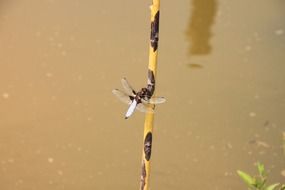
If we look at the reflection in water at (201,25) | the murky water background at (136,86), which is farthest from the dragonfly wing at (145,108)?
the reflection in water at (201,25)

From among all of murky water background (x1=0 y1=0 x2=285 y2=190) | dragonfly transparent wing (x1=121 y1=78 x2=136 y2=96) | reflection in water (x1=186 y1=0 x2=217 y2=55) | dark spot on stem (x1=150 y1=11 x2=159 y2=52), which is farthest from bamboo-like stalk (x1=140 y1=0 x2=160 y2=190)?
reflection in water (x1=186 y1=0 x2=217 y2=55)

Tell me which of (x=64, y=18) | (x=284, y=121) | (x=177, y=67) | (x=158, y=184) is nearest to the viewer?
(x=158, y=184)

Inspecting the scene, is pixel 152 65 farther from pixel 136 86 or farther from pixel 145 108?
pixel 136 86

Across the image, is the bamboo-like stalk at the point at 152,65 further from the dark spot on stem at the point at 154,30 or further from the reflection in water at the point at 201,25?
the reflection in water at the point at 201,25

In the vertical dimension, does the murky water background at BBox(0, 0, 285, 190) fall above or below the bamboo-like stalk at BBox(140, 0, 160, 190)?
below

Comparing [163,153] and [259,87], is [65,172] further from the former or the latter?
[259,87]

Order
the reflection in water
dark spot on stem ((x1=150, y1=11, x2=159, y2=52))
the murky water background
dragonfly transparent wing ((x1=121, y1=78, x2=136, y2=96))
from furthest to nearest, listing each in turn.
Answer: the reflection in water
the murky water background
dragonfly transparent wing ((x1=121, y1=78, x2=136, y2=96))
dark spot on stem ((x1=150, y1=11, x2=159, y2=52))

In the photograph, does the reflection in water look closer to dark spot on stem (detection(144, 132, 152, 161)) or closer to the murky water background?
the murky water background

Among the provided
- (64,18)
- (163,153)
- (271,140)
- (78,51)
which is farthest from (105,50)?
(271,140)
